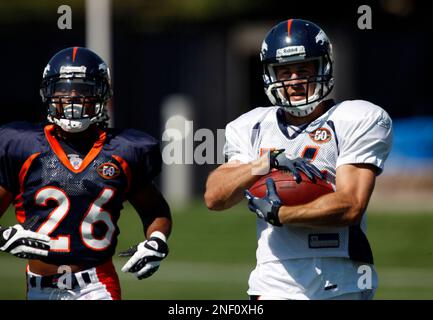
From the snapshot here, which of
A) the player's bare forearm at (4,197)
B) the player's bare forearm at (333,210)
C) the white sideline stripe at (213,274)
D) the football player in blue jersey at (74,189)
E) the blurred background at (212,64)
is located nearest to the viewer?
the player's bare forearm at (333,210)

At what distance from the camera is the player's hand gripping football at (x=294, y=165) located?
16.5 ft

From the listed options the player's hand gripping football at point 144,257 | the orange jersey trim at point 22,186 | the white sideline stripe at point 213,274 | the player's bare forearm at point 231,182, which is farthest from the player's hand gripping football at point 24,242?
the white sideline stripe at point 213,274

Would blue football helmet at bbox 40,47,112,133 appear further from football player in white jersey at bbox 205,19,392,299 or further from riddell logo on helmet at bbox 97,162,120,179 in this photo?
football player in white jersey at bbox 205,19,392,299

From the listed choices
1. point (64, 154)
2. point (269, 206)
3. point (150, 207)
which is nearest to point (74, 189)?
point (64, 154)

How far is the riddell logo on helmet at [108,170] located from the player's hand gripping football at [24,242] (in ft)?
1.55

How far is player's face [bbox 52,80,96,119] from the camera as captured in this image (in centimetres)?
554

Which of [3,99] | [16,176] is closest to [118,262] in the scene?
[16,176]

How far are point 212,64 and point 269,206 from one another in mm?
16415

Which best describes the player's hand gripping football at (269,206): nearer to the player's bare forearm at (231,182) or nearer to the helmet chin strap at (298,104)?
the player's bare forearm at (231,182)

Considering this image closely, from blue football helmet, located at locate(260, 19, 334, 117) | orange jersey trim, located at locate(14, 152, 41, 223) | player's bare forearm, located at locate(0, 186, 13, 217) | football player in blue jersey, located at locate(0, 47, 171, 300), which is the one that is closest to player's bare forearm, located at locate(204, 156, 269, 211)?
blue football helmet, located at locate(260, 19, 334, 117)

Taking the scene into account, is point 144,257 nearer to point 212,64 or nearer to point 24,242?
point 24,242

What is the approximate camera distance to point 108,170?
557cm

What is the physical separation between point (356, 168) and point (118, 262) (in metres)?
7.92
